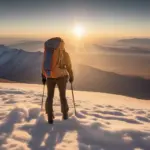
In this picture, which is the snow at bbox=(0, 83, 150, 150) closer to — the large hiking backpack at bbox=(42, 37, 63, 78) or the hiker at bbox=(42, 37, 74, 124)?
the hiker at bbox=(42, 37, 74, 124)

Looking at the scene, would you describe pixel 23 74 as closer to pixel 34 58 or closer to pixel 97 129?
pixel 34 58

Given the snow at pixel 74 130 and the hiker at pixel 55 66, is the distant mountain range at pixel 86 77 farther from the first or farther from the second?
the hiker at pixel 55 66

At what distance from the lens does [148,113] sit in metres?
9.45

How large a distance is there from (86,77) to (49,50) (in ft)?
172

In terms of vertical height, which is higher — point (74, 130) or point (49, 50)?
point (49, 50)

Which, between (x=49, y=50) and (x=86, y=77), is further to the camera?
(x=86, y=77)

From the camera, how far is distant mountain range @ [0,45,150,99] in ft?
173

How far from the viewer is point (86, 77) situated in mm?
59062

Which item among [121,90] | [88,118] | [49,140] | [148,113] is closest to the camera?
[49,140]

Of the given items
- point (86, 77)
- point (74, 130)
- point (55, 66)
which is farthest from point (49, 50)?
point (86, 77)

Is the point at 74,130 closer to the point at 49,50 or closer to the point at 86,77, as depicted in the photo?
the point at 49,50

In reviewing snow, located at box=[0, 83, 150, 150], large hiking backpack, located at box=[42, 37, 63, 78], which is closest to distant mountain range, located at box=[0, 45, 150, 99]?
snow, located at box=[0, 83, 150, 150]

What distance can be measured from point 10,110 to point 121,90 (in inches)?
1771

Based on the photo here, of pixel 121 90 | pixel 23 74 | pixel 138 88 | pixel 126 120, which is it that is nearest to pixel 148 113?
pixel 126 120
